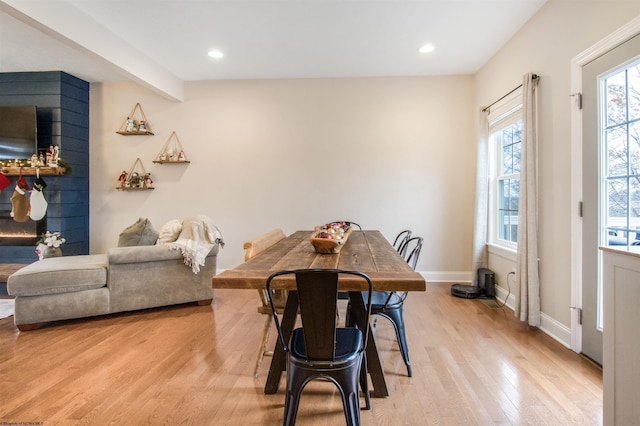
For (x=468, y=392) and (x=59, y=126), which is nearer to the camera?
(x=468, y=392)

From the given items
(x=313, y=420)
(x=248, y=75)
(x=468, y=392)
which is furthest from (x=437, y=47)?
(x=313, y=420)

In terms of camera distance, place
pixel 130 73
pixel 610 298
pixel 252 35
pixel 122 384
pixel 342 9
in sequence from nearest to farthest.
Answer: pixel 610 298, pixel 122 384, pixel 342 9, pixel 252 35, pixel 130 73

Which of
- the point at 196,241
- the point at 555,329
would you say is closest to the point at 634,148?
the point at 555,329

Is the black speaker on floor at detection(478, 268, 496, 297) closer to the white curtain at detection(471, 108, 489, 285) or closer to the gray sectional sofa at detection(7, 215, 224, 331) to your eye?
the white curtain at detection(471, 108, 489, 285)

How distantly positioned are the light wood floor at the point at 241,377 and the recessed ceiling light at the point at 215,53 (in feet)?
9.38

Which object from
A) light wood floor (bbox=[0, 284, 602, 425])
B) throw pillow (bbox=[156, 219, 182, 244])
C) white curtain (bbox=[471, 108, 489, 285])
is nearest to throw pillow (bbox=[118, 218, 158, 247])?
throw pillow (bbox=[156, 219, 182, 244])

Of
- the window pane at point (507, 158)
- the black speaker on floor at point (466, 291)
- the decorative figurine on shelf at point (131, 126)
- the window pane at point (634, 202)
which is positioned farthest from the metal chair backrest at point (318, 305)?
the decorative figurine on shelf at point (131, 126)

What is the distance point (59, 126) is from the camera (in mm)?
4066

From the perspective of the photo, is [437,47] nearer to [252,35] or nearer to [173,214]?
[252,35]

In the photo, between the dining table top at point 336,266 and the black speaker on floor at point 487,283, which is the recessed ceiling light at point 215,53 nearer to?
the dining table top at point 336,266

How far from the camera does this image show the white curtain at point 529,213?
263 centimetres

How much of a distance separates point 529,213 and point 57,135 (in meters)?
5.44

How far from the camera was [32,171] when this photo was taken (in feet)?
13.1

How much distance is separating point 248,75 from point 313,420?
13.1 feet
